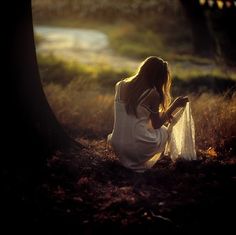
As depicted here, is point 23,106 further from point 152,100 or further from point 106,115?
point 106,115

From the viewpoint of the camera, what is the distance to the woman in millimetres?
6625

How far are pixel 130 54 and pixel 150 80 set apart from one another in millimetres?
11354

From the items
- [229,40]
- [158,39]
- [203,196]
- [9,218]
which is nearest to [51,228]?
[9,218]

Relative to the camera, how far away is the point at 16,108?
6.81 m

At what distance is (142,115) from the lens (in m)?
6.77

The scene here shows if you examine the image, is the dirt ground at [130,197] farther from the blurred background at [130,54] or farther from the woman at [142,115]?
the blurred background at [130,54]

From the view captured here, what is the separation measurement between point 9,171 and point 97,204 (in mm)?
1049

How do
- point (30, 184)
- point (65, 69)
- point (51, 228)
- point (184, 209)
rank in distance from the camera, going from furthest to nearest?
point (65, 69) < point (30, 184) < point (184, 209) < point (51, 228)

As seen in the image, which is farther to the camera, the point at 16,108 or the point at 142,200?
the point at 16,108

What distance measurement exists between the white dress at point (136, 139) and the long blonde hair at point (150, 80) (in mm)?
83

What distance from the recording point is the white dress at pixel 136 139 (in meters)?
6.76

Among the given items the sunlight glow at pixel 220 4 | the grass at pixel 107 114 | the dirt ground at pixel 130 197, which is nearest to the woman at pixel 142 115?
the dirt ground at pixel 130 197

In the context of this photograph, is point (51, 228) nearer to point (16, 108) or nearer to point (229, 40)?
point (16, 108)

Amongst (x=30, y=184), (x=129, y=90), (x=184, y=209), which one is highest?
(x=129, y=90)
